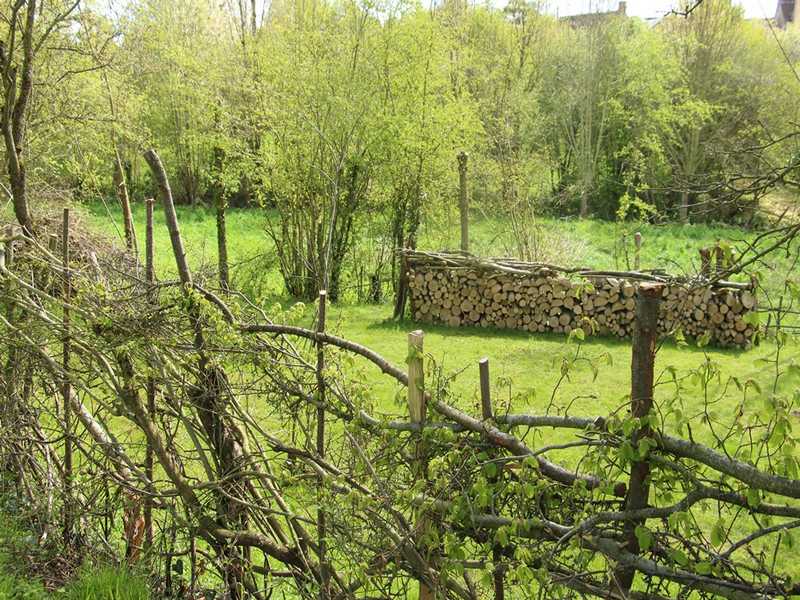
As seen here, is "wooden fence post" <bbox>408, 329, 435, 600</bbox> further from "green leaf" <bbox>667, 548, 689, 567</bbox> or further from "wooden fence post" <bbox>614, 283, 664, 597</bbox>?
"green leaf" <bbox>667, 548, 689, 567</bbox>

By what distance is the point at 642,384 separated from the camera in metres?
1.97

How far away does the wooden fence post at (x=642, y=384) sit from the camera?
6.42 feet

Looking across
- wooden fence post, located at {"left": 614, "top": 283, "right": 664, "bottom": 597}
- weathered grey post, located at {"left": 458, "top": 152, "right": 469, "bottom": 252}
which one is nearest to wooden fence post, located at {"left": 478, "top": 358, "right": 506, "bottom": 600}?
wooden fence post, located at {"left": 614, "top": 283, "right": 664, "bottom": 597}

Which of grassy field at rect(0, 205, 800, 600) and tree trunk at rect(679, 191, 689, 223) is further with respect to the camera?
grassy field at rect(0, 205, 800, 600)

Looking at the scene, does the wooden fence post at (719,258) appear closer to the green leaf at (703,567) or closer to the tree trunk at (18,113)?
the green leaf at (703,567)

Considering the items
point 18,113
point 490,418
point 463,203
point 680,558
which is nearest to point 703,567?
point 680,558

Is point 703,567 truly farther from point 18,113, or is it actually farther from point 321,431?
point 18,113

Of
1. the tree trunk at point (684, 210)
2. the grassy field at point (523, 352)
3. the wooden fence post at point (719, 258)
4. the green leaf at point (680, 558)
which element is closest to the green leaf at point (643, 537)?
the green leaf at point (680, 558)

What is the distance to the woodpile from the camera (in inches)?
351

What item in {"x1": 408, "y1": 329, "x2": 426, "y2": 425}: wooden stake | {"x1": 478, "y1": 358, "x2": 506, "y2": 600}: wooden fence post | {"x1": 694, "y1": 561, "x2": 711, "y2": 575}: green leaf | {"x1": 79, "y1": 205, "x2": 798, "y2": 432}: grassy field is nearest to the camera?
{"x1": 694, "y1": 561, "x2": 711, "y2": 575}: green leaf

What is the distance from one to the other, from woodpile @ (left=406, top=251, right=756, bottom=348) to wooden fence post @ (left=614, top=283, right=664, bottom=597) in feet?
22.0

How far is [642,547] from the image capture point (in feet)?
6.02

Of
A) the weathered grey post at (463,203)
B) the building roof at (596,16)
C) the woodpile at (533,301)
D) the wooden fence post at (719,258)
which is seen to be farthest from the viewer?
the building roof at (596,16)

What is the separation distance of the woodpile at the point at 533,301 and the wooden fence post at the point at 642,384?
6.72 meters
